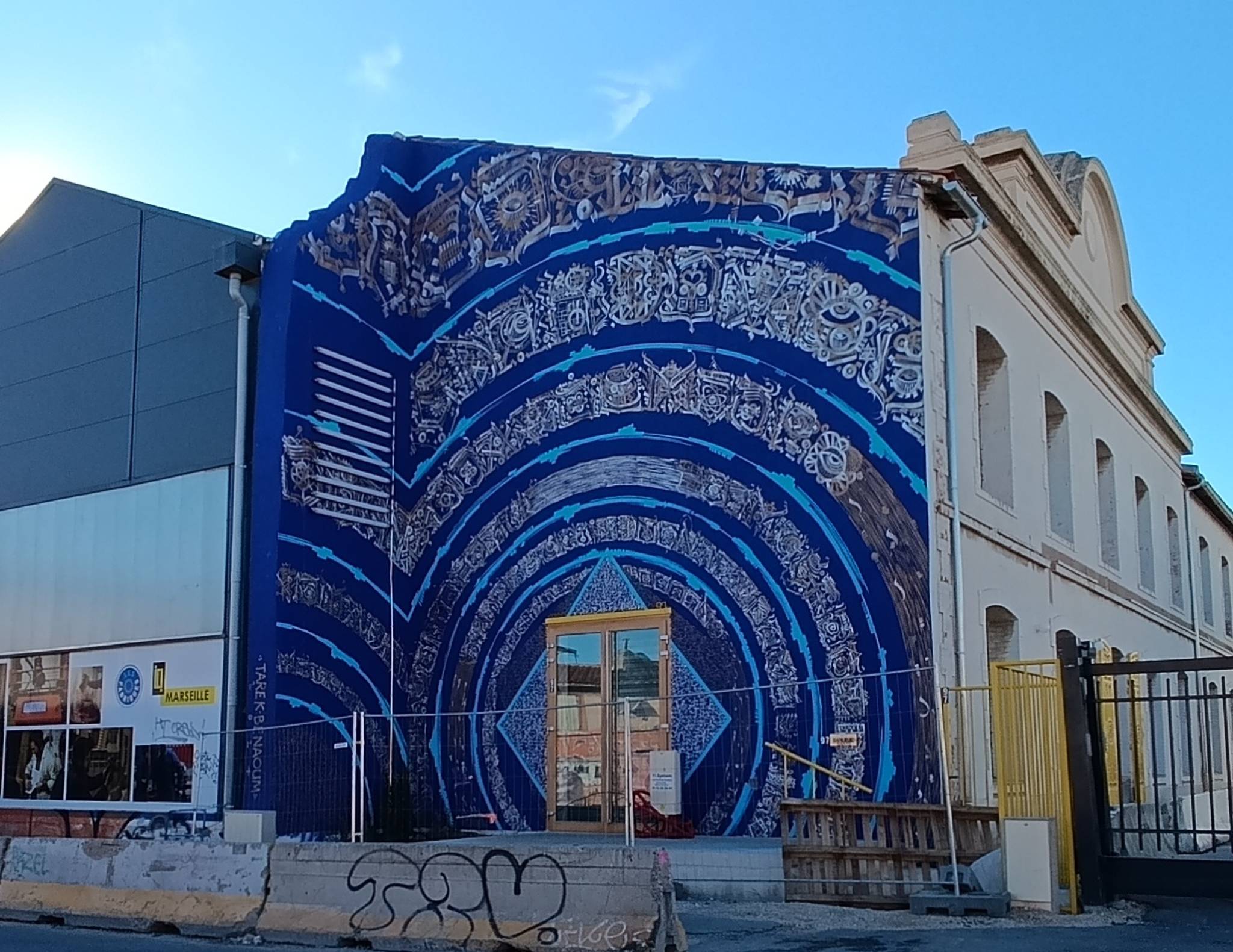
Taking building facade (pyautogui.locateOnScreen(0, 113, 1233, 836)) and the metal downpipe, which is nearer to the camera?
the metal downpipe

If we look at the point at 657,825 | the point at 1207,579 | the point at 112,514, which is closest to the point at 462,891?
the point at 657,825

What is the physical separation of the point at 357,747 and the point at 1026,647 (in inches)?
324

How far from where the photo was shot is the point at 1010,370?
17.7 m

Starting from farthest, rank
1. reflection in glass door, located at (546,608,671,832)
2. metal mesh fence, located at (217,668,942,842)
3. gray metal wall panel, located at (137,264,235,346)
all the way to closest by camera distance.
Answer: gray metal wall panel, located at (137,264,235,346) → reflection in glass door, located at (546,608,671,832) → metal mesh fence, located at (217,668,942,842)

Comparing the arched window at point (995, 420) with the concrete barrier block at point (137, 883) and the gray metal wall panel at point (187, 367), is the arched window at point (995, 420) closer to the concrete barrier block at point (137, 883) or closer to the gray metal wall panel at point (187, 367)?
the gray metal wall panel at point (187, 367)

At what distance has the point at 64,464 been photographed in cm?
1988

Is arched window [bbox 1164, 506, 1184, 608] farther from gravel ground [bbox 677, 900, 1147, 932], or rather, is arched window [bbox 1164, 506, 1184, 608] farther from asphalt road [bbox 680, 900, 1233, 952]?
asphalt road [bbox 680, 900, 1233, 952]

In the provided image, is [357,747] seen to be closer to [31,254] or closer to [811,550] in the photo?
[811,550]

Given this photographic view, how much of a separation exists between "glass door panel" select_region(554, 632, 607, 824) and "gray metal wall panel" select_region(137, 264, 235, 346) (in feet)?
20.2

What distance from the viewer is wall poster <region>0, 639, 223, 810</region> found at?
1702 cm

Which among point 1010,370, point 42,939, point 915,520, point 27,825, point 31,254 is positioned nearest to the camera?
point 42,939

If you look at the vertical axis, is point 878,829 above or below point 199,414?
below

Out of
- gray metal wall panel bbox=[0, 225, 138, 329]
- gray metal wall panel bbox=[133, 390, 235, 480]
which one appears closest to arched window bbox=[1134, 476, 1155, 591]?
gray metal wall panel bbox=[133, 390, 235, 480]

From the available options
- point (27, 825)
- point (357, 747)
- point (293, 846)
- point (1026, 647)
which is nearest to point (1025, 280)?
point (1026, 647)
